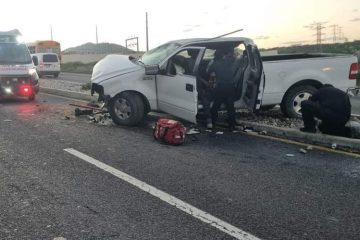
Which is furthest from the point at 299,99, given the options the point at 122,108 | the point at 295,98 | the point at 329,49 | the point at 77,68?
the point at 329,49

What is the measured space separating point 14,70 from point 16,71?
68 millimetres

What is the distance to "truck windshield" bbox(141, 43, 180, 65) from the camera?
933 cm

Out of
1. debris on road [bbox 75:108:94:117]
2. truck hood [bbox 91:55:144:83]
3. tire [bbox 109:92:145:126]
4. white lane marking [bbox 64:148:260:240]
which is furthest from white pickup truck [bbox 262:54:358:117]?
white lane marking [bbox 64:148:260:240]

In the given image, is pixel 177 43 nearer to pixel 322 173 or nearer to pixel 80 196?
pixel 322 173

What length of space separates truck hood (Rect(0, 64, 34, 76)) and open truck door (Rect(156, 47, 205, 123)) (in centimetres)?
702

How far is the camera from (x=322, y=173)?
5.94m

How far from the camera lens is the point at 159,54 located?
31.5ft

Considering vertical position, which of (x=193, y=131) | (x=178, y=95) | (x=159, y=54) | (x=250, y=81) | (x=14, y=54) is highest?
(x=14, y=54)

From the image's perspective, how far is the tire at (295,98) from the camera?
9602 millimetres

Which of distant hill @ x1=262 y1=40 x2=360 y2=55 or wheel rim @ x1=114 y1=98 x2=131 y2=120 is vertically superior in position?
distant hill @ x1=262 y1=40 x2=360 y2=55

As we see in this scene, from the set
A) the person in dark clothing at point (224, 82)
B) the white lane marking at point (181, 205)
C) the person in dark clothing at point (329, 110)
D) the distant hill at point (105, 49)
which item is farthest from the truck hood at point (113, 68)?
the distant hill at point (105, 49)

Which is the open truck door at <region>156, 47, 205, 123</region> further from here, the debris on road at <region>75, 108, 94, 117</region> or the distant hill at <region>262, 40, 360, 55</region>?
the distant hill at <region>262, 40, 360, 55</region>

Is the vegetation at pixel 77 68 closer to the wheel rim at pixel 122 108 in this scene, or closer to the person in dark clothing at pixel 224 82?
the wheel rim at pixel 122 108

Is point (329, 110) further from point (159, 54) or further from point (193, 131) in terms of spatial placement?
point (159, 54)
